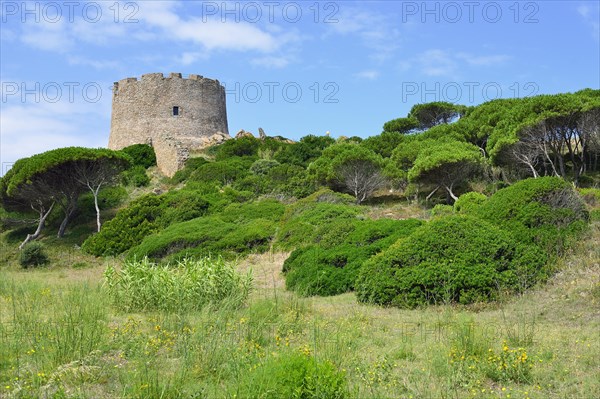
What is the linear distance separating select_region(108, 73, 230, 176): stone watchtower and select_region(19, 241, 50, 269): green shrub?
64.0 feet

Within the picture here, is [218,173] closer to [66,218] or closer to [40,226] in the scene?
[66,218]

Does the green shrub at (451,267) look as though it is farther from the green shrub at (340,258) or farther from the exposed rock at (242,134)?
the exposed rock at (242,134)

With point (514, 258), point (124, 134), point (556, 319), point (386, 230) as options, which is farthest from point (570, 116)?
point (124, 134)

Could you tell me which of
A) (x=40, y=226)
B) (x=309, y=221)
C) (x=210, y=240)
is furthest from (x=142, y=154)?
(x=309, y=221)

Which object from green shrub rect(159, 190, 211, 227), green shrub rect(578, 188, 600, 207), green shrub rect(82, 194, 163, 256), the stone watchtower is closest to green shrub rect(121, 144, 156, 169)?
the stone watchtower

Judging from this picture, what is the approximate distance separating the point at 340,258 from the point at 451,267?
130 inches

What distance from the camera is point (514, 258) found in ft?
31.7

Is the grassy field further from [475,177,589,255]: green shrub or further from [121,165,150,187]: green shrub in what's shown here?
[121,165,150,187]: green shrub

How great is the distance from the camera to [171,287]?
8.16 m

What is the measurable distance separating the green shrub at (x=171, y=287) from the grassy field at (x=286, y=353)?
1.12 feet

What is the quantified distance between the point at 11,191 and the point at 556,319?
25.2m

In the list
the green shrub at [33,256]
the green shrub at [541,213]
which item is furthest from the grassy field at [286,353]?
the green shrub at [33,256]

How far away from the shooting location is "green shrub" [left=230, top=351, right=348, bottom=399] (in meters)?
4.12

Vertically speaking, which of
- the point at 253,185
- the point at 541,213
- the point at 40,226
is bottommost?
the point at 40,226
